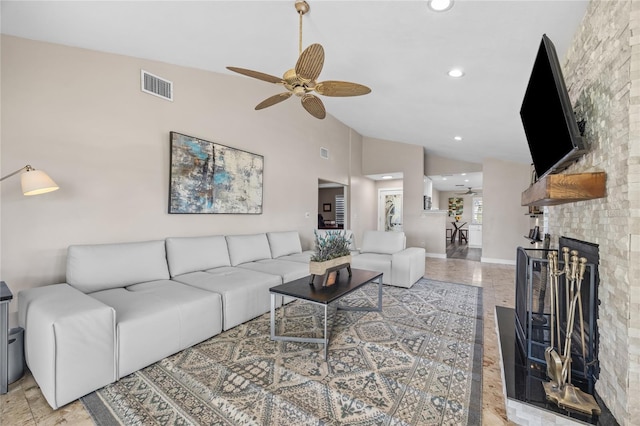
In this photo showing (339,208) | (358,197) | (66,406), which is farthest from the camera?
(339,208)

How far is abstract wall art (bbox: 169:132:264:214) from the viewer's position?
3.37 meters

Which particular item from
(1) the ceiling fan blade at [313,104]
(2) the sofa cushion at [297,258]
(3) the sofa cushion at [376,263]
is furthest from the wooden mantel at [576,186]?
(2) the sofa cushion at [297,258]

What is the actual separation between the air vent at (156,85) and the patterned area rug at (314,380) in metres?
2.70

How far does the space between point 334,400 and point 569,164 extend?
224 centimetres

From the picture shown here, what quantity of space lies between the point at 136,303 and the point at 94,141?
5.50ft

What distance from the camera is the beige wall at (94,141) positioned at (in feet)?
7.57

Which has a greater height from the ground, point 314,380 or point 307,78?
point 307,78

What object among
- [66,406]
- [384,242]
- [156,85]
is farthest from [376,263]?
[156,85]

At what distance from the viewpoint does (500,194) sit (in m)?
6.29

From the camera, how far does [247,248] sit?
12.7ft

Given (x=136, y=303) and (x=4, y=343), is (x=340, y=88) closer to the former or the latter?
(x=136, y=303)

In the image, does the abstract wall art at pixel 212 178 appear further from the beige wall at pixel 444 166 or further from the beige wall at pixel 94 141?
the beige wall at pixel 444 166

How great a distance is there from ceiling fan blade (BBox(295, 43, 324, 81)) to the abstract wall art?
6.32ft

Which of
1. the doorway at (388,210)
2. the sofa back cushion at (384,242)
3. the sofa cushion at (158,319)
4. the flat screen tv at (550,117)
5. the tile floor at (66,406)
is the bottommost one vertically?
the tile floor at (66,406)
